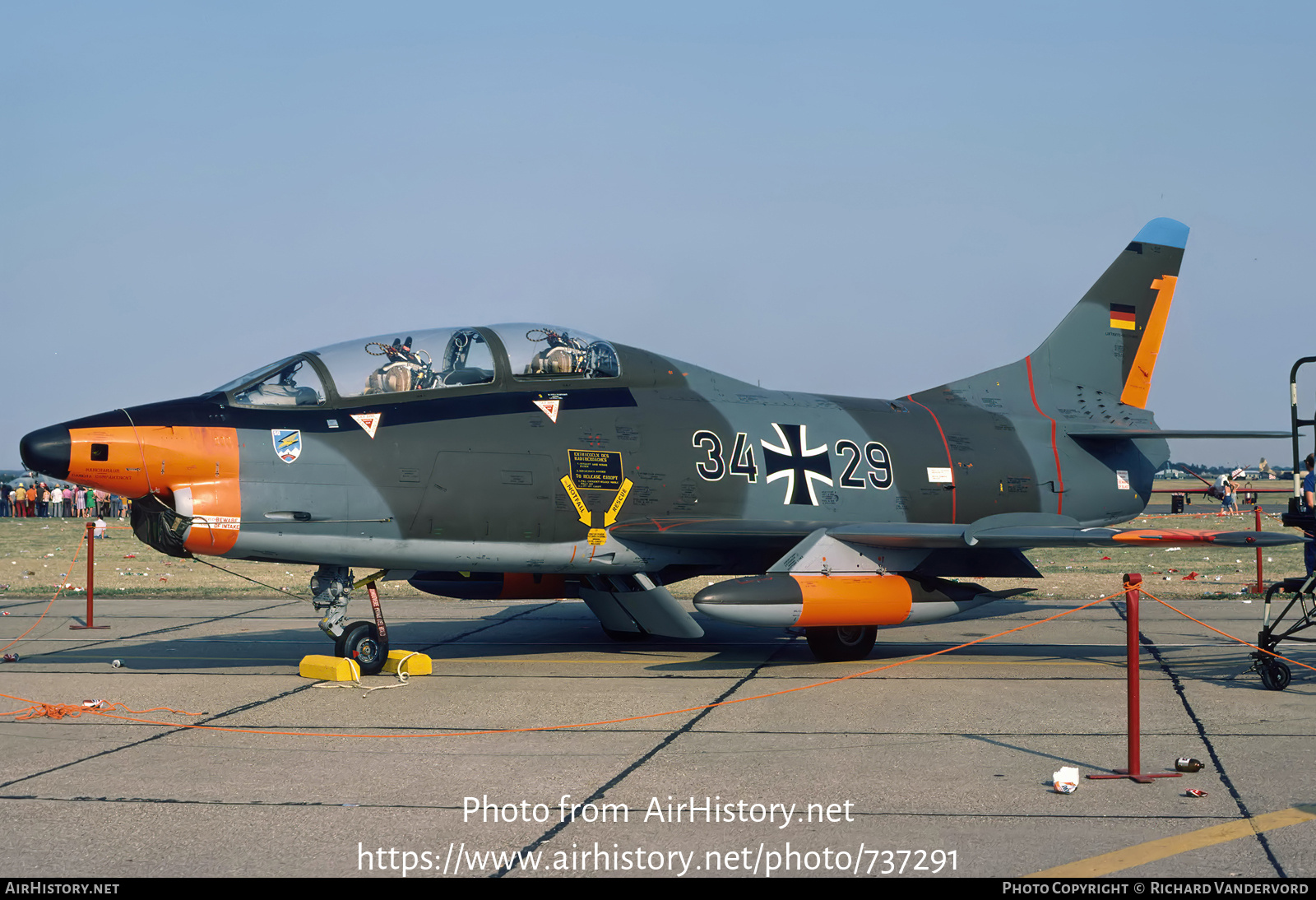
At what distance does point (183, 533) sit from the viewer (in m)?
9.38

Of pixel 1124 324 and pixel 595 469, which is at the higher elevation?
pixel 1124 324

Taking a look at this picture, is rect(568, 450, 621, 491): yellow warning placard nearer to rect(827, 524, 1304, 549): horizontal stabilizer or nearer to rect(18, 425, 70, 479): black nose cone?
rect(827, 524, 1304, 549): horizontal stabilizer

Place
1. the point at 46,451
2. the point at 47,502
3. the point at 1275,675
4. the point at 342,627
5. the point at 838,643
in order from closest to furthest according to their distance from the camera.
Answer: the point at 46,451, the point at 1275,675, the point at 342,627, the point at 838,643, the point at 47,502

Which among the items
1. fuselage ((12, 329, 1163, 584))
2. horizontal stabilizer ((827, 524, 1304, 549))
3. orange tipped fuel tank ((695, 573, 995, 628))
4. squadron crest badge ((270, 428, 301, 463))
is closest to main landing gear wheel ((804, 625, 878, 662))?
orange tipped fuel tank ((695, 573, 995, 628))

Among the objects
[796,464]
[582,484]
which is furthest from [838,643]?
[582,484]

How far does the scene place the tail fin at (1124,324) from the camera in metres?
15.9

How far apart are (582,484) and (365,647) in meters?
2.48

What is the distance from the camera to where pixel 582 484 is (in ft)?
36.5

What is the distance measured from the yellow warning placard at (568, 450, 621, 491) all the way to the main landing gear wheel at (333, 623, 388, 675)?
2.33 m

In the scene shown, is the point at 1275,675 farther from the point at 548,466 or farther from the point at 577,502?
the point at 548,466

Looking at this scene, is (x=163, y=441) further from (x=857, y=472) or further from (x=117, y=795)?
(x=857, y=472)

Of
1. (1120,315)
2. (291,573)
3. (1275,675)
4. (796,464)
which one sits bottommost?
(291,573)

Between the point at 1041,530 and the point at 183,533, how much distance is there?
24.7 ft

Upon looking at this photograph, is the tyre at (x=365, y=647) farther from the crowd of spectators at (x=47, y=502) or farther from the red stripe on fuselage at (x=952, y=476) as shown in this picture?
the crowd of spectators at (x=47, y=502)
